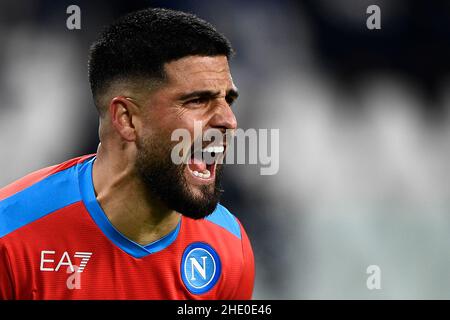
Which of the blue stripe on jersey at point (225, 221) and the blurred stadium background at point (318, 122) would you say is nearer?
the blue stripe on jersey at point (225, 221)

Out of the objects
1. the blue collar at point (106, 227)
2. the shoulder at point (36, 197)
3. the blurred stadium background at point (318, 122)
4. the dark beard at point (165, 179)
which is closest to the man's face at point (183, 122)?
the dark beard at point (165, 179)

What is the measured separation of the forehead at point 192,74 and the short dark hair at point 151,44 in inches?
0.9

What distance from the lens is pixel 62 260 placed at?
8.01 feet

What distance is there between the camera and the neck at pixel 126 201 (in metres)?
2.50

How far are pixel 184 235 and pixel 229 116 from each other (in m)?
0.54

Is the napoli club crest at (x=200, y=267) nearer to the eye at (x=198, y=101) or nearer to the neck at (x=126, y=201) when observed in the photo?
the neck at (x=126, y=201)

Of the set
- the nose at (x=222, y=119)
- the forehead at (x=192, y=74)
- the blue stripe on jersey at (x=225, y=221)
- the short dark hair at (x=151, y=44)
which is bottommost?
the blue stripe on jersey at (x=225, y=221)

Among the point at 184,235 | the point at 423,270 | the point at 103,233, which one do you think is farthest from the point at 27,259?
the point at 423,270

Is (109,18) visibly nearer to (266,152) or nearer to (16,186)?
(266,152)

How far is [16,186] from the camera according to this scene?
8.50ft

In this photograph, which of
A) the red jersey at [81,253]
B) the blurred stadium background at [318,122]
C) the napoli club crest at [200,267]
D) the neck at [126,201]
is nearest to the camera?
the red jersey at [81,253]

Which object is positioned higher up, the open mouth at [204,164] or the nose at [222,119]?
the nose at [222,119]

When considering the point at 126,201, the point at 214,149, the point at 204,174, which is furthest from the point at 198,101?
Result: the point at 126,201

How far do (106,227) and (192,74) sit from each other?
2.09 ft
